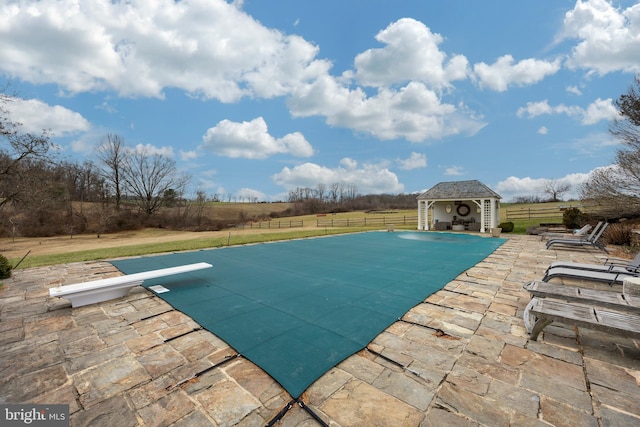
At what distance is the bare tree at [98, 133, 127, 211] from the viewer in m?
33.1

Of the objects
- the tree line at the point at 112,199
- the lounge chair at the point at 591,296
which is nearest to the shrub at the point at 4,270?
the lounge chair at the point at 591,296

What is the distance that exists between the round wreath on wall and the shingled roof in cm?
169

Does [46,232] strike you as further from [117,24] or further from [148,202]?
[117,24]

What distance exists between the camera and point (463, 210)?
61.5 feet

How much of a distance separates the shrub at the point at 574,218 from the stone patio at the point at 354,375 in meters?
15.4

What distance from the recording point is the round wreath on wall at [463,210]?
1866cm

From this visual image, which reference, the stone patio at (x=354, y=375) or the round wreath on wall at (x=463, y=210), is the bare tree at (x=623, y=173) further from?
the stone patio at (x=354, y=375)

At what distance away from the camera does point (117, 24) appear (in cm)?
885

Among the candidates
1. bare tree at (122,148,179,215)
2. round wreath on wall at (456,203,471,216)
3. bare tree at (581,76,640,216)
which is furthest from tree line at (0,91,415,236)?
bare tree at (581,76,640,216)

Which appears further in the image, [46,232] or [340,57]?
[46,232]

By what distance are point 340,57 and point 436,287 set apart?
57.6 ft

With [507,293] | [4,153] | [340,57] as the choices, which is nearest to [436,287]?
[507,293]

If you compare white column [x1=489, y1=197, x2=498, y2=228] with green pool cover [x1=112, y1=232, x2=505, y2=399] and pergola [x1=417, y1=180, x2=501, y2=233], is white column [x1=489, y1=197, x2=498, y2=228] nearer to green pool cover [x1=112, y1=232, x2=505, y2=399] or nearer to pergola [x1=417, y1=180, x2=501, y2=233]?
pergola [x1=417, y1=180, x2=501, y2=233]

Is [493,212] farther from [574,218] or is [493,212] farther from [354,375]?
[354,375]
